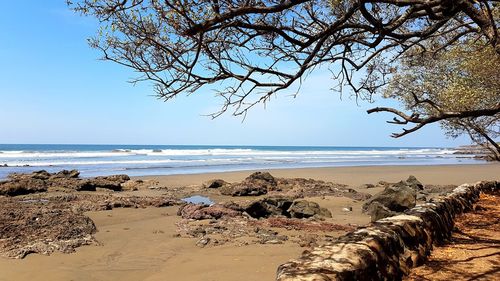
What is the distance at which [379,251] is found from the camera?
4406 millimetres

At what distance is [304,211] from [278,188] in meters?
7.92

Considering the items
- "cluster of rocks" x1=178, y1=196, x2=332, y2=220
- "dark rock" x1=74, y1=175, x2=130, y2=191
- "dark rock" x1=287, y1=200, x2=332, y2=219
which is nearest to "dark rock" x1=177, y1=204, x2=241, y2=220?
"cluster of rocks" x1=178, y1=196, x2=332, y2=220

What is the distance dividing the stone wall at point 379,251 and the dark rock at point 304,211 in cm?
505

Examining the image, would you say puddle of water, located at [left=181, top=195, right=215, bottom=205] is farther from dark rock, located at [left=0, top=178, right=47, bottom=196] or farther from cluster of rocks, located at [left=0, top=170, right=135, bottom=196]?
→ dark rock, located at [left=0, top=178, right=47, bottom=196]

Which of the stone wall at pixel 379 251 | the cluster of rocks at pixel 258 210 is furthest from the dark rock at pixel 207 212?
the stone wall at pixel 379 251

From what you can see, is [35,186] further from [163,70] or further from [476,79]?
[476,79]

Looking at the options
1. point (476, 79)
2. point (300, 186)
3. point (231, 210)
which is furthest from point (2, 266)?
point (300, 186)

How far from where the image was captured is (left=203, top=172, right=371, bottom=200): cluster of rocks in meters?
17.7

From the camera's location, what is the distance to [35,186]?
17750 millimetres

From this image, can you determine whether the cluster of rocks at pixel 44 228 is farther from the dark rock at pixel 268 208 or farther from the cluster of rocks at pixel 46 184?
the dark rock at pixel 268 208

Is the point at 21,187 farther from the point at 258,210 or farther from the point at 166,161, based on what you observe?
the point at 166,161

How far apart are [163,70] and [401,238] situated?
12.8 ft

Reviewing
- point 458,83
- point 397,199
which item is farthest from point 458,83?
point 397,199

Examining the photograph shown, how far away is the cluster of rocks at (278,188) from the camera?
58.0 feet
